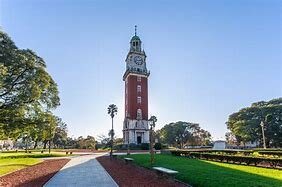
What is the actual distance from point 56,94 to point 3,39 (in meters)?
6.90

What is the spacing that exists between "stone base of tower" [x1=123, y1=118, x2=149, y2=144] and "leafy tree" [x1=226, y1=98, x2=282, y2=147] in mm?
21312

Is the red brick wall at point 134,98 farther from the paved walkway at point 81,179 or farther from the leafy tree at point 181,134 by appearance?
the paved walkway at point 81,179

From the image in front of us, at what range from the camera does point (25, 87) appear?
20766 mm

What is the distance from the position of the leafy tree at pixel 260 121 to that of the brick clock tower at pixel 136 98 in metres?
22.1

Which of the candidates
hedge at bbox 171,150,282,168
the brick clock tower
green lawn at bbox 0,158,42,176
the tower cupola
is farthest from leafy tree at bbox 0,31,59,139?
the tower cupola

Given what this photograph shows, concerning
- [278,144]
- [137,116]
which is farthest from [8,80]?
[278,144]

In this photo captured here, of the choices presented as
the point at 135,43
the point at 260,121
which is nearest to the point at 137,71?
the point at 135,43

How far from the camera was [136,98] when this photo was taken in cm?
6256

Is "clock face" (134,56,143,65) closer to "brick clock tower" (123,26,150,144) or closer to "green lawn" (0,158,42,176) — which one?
"brick clock tower" (123,26,150,144)

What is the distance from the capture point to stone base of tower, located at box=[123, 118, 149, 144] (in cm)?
5978

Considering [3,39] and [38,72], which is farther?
[38,72]

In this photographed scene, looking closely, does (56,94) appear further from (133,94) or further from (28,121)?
(133,94)

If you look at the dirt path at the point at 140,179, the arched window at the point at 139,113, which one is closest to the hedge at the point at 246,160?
the dirt path at the point at 140,179

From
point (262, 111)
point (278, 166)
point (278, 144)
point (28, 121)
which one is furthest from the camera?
point (262, 111)
